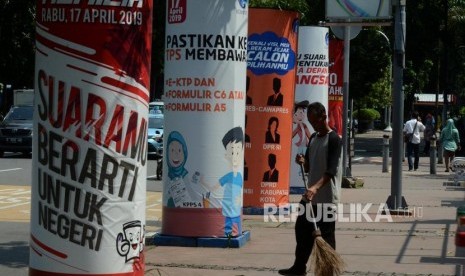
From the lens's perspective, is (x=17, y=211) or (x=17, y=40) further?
(x=17, y=40)

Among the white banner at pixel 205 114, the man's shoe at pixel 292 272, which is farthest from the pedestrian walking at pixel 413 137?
the man's shoe at pixel 292 272

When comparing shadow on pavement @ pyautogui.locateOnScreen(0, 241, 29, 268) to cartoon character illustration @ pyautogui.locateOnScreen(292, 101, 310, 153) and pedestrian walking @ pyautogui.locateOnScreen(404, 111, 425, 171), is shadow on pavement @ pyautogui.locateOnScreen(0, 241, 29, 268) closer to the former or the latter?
cartoon character illustration @ pyautogui.locateOnScreen(292, 101, 310, 153)

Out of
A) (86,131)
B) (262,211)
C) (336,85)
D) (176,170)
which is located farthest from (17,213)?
(336,85)

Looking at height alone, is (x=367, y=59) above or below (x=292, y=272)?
above

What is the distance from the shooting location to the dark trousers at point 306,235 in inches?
401

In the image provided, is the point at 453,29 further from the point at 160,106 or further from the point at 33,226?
the point at 33,226

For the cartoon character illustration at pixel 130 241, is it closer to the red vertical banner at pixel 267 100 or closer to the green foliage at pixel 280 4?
the red vertical banner at pixel 267 100

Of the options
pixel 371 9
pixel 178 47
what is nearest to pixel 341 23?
pixel 371 9

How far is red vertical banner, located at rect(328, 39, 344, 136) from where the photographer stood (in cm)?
2425

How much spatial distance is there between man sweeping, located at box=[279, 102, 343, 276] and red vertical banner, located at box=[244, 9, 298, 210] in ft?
18.4

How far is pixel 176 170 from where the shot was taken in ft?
41.7

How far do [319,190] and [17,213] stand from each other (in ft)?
26.2

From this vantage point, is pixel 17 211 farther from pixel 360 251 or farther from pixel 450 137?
pixel 450 137
